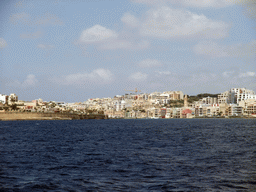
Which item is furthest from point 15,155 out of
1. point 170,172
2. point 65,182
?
point 170,172

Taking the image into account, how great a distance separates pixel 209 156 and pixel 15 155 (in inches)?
701

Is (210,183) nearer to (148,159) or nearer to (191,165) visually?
(191,165)

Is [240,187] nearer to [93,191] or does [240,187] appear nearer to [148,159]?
[93,191]

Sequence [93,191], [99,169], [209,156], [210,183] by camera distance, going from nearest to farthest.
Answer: [93,191] → [210,183] → [99,169] → [209,156]

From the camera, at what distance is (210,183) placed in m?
18.7

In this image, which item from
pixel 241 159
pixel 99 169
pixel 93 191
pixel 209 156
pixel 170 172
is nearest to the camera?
pixel 93 191

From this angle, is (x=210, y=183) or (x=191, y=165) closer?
(x=210, y=183)

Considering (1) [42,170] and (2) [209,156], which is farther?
(2) [209,156]

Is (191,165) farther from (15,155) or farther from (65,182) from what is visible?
(15,155)

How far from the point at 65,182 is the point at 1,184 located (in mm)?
3542

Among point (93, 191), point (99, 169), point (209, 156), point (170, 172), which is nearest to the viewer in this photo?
point (93, 191)

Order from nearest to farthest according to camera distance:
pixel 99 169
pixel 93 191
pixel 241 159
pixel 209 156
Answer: pixel 93 191
pixel 99 169
pixel 241 159
pixel 209 156

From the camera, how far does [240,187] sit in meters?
17.8

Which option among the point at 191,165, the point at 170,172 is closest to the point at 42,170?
the point at 170,172
